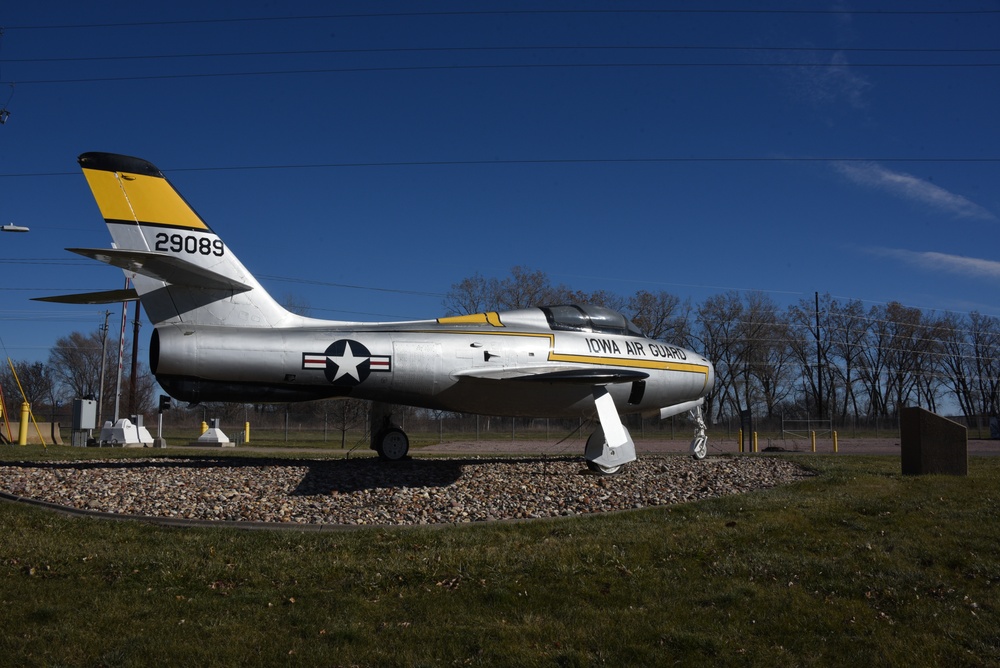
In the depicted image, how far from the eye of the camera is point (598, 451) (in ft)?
43.4

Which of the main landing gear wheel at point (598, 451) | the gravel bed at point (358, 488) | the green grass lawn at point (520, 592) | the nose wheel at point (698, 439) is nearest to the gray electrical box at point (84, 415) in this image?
the gravel bed at point (358, 488)

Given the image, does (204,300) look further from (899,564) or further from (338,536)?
(899,564)

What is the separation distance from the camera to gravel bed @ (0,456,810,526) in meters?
9.92

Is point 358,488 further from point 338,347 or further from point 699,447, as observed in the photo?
point 699,447

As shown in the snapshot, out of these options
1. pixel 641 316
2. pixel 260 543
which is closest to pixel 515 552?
pixel 260 543

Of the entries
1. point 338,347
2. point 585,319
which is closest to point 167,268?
point 338,347

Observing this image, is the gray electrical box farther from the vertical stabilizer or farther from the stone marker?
the stone marker

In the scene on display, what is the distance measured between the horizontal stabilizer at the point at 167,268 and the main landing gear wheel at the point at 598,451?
22.3 feet

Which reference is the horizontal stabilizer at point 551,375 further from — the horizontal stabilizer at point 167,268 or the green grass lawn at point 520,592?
the horizontal stabilizer at point 167,268

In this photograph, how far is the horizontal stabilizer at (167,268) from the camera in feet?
33.3

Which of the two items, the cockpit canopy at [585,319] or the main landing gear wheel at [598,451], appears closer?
the main landing gear wheel at [598,451]

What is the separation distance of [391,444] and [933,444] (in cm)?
1044

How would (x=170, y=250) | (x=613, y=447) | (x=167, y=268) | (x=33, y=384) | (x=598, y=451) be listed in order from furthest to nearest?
(x=33, y=384)
(x=598, y=451)
(x=613, y=447)
(x=170, y=250)
(x=167, y=268)

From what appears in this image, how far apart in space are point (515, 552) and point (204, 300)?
7307mm
